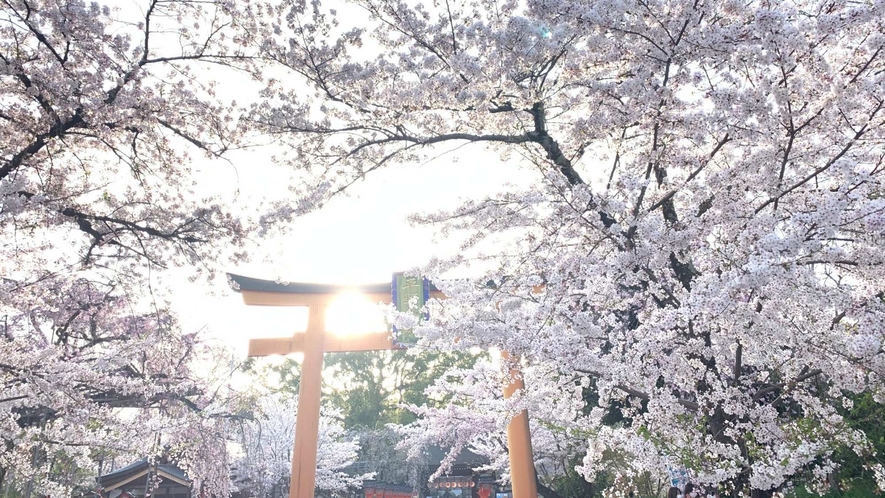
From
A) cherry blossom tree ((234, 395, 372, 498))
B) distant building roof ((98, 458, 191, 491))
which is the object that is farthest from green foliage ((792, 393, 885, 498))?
distant building roof ((98, 458, 191, 491))

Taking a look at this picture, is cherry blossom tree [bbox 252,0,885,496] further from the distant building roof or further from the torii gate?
the distant building roof

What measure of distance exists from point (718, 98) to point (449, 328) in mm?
2714

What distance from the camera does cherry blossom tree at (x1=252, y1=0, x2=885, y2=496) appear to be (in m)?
2.86

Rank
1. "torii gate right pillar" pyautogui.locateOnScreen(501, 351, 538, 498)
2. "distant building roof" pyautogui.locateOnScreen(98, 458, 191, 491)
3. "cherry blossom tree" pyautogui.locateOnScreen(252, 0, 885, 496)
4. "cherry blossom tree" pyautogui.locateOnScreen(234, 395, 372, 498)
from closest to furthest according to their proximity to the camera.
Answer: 1. "cherry blossom tree" pyautogui.locateOnScreen(252, 0, 885, 496)
2. "torii gate right pillar" pyautogui.locateOnScreen(501, 351, 538, 498)
3. "distant building roof" pyautogui.locateOnScreen(98, 458, 191, 491)
4. "cherry blossom tree" pyautogui.locateOnScreen(234, 395, 372, 498)

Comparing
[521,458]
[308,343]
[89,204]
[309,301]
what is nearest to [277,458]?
[308,343]

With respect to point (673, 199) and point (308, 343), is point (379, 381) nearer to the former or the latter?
point (308, 343)

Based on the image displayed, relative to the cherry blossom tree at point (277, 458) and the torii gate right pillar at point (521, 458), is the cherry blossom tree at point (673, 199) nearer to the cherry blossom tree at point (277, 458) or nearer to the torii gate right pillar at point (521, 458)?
the torii gate right pillar at point (521, 458)

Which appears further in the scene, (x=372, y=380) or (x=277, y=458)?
(x=372, y=380)

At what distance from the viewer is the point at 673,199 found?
4.35 metres

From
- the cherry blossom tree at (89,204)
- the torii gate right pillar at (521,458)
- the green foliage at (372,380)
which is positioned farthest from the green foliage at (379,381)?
the cherry blossom tree at (89,204)

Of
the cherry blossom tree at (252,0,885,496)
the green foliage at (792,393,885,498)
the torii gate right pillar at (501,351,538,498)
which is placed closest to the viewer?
the cherry blossom tree at (252,0,885,496)

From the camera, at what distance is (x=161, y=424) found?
733 cm

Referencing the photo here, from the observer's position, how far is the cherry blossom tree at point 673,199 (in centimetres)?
286

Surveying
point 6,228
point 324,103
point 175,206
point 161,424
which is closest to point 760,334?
point 324,103
